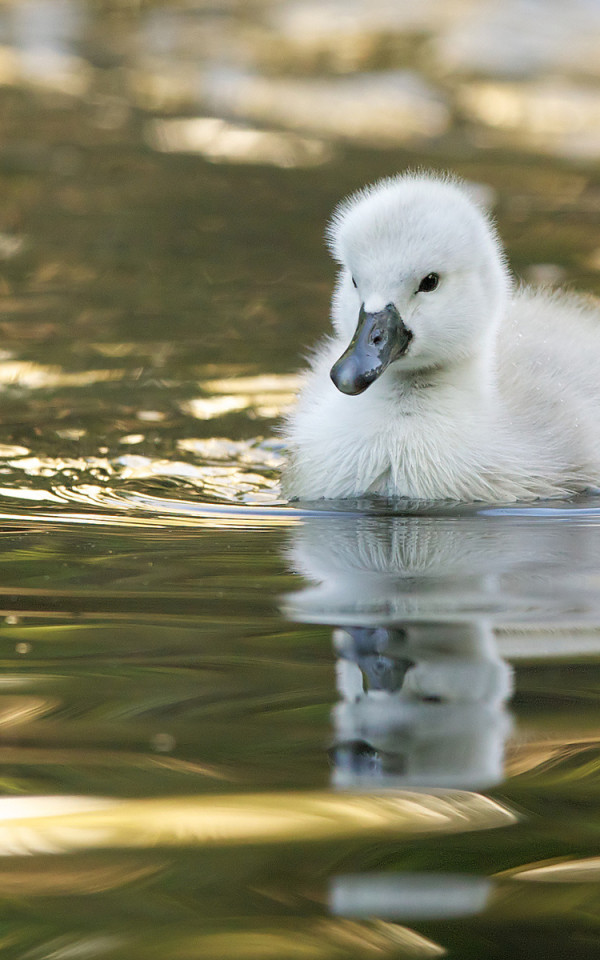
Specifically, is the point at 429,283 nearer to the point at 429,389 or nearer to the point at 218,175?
the point at 429,389

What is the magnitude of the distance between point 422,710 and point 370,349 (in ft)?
6.10

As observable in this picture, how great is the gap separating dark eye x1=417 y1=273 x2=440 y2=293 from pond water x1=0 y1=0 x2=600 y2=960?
2.08ft

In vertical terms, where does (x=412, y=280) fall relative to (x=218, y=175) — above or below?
below

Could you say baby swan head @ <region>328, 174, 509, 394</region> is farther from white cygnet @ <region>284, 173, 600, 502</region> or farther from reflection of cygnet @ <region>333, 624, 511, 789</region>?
reflection of cygnet @ <region>333, 624, 511, 789</region>

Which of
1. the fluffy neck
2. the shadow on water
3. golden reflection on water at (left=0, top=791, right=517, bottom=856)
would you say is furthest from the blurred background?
golden reflection on water at (left=0, top=791, right=517, bottom=856)

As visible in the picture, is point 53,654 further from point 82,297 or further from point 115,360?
point 82,297

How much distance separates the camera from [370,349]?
423 centimetres

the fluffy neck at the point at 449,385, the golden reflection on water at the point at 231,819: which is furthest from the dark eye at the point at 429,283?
the golden reflection on water at the point at 231,819

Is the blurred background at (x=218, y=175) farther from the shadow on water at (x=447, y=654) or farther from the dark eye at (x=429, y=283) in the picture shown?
the shadow on water at (x=447, y=654)

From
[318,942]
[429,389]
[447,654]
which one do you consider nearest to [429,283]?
[429,389]

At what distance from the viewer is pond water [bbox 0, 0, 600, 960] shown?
6.46 ft

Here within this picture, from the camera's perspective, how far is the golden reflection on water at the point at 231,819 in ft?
6.99

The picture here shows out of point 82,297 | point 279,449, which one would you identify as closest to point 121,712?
point 279,449

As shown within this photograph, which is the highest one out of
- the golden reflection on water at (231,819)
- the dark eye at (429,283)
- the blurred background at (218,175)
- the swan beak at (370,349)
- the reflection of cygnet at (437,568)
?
the blurred background at (218,175)
